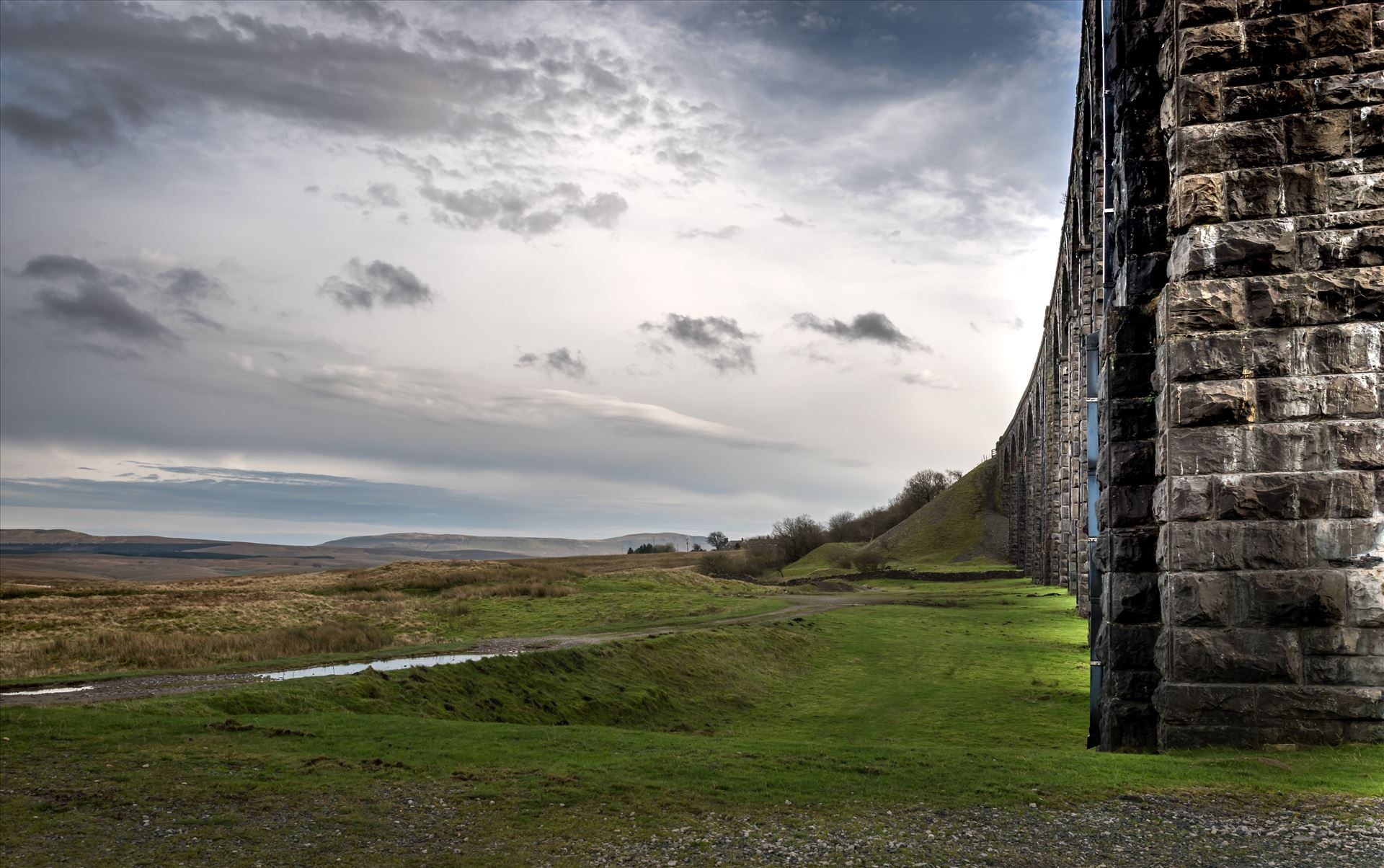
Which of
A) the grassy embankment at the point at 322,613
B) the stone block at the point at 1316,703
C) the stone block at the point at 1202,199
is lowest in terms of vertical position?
the grassy embankment at the point at 322,613

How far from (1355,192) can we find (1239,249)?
1.33 meters

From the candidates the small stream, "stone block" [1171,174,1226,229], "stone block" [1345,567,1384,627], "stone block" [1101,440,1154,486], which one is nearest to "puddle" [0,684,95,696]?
the small stream

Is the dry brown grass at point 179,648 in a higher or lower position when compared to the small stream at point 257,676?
lower

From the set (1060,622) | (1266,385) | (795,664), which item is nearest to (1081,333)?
(1060,622)

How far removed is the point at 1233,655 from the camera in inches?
388

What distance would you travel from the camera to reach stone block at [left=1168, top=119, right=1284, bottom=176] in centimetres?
1039

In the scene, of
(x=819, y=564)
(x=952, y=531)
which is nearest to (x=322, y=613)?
(x=819, y=564)

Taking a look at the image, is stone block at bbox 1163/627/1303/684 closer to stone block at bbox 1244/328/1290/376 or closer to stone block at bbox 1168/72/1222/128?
stone block at bbox 1244/328/1290/376

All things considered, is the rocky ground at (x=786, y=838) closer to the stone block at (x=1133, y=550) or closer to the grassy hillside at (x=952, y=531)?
the stone block at (x=1133, y=550)

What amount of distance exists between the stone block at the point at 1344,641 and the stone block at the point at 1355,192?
4527mm

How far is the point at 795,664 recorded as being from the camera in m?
24.8

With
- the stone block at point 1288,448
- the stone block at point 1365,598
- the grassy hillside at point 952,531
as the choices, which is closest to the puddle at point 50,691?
the stone block at point 1288,448

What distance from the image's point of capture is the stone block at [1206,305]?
10.3 m

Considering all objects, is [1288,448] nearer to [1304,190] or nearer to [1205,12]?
[1304,190]
